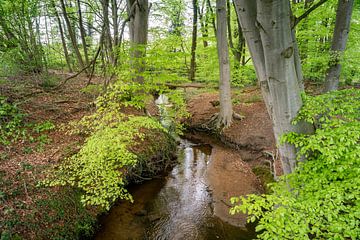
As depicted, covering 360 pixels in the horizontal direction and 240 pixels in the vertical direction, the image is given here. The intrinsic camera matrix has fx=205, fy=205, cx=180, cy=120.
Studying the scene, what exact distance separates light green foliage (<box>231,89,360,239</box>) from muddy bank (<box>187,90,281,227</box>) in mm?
2872

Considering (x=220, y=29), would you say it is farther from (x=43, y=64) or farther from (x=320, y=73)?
(x=43, y=64)

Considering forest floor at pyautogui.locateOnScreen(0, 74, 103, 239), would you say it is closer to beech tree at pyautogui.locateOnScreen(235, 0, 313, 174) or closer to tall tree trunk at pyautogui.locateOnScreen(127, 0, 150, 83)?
tall tree trunk at pyautogui.locateOnScreen(127, 0, 150, 83)

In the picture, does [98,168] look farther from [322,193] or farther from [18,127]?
[322,193]

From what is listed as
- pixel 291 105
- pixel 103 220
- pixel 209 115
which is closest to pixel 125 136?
pixel 103 220

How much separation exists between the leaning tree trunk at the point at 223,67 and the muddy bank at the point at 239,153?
533 millimetres

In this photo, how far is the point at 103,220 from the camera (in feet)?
16.0

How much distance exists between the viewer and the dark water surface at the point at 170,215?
4.56m

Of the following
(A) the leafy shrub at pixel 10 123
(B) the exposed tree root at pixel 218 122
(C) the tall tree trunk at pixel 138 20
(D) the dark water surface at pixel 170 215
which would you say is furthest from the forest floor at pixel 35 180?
(B) the exposed tree root at pixel 218 122

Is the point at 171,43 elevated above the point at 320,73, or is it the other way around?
the point at 171,43

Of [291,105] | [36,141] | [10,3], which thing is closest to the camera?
[291,105]

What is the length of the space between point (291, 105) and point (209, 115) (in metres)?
8.15

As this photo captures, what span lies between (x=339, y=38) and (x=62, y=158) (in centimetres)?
810

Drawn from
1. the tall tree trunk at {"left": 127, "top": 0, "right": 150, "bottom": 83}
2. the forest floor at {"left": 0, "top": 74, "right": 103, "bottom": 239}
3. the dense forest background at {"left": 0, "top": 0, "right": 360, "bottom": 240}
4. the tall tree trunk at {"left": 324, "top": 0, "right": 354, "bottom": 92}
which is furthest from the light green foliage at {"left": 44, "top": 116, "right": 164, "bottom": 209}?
the tall tree trunk at {"left": 324, "top": 0, "right": 354, "bottom": 92}

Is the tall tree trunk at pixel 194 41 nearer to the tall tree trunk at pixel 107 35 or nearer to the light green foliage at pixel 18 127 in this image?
the tall tree trunk at pixel 107 35
